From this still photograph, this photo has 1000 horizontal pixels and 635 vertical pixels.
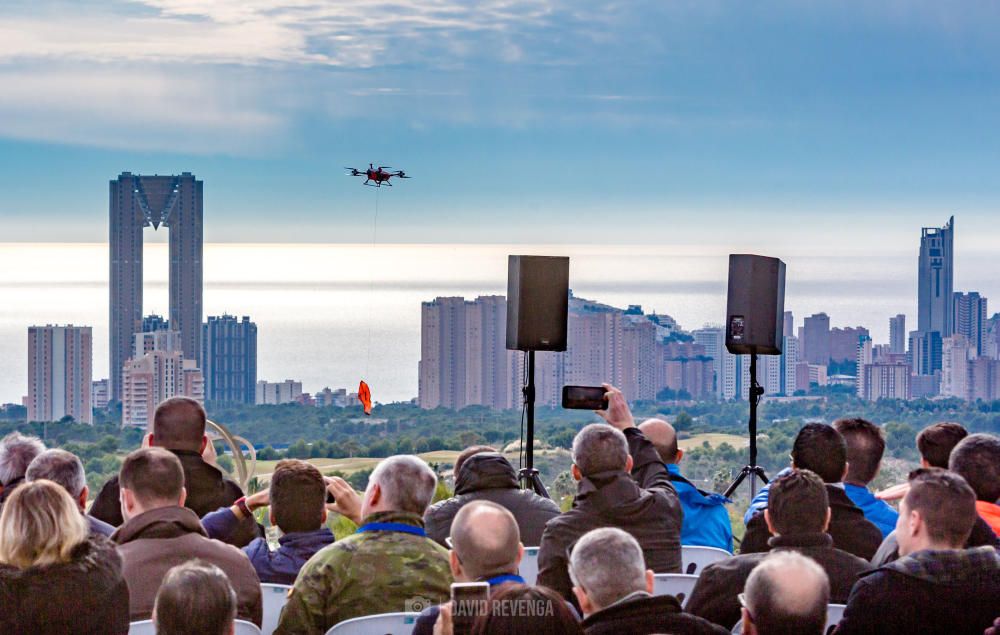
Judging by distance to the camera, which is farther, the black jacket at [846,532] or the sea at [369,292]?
the sea at [369,292]

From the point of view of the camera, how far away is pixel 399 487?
3.93m

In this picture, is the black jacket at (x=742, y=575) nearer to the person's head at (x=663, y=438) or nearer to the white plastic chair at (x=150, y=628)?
the white plastic chair at (x=150, y=628)

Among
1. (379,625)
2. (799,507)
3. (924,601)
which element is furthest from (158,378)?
(924,601)

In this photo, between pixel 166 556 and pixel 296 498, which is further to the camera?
pixel 296 498

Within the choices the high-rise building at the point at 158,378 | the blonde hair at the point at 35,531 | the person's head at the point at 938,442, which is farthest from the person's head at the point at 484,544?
the high-rise building at the point at 158,378

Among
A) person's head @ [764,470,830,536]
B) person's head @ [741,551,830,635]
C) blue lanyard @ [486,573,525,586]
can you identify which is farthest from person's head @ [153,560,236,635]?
person's head @ [764,470,830,536]

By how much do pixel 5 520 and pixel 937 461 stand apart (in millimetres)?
4046

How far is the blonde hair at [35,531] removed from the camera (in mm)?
3211

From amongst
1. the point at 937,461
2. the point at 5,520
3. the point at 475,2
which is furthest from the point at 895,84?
the point at 5,520

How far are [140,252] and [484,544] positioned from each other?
790cm

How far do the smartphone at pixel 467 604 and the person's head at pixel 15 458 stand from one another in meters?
2.81

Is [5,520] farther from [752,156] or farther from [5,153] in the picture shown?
[752,156]

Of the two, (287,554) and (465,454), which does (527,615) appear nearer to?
(287,554)

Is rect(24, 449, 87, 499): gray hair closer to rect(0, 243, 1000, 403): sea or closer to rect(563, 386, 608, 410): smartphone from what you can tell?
rect(563, 386, 608, 410): smartphone
